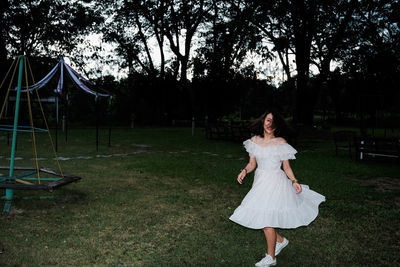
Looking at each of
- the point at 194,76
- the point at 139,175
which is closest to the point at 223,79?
the point at 194,76

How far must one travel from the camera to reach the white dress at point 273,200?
137 inches

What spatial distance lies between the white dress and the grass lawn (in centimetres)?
54

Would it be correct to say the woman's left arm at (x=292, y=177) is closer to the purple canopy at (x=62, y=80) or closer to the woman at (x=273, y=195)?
the woman at (x=273, y=195)

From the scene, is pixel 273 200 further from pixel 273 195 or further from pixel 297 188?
pixel 297 188

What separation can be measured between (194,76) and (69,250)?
30.1m

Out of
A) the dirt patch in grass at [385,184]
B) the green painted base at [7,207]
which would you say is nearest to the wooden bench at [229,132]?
the dirt patch in grass at [385,184]

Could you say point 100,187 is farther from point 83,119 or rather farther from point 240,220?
point 83,119

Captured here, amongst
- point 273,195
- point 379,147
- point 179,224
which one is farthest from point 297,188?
point 379,147

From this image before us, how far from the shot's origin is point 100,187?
717cm


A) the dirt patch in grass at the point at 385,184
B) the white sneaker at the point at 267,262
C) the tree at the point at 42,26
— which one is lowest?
the white sneaker at the point at 267,262

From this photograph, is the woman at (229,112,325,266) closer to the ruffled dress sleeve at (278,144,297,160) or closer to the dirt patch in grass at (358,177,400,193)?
the ruffled dress sleeve at (278,144,297,160)

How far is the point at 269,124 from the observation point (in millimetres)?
3736

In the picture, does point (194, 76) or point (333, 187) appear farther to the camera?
point (194, 76)

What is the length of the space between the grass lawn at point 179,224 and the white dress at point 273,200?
1.79 feet
